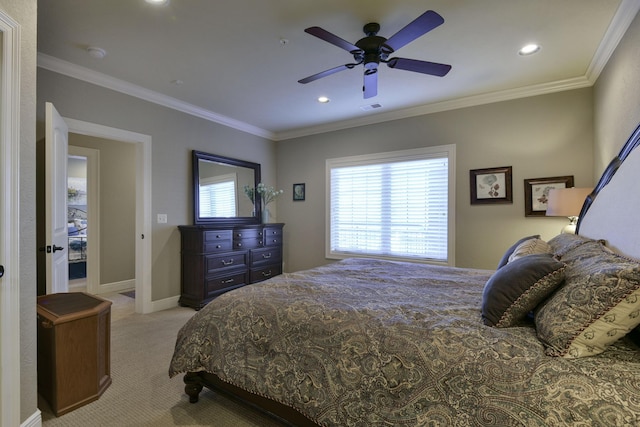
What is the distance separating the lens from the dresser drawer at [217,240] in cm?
376

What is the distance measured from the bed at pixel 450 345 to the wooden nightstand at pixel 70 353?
65cm

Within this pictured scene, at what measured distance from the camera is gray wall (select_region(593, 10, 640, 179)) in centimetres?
212

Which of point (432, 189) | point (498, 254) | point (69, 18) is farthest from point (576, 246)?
point (69, 18)

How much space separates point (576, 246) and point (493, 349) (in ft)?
3.79

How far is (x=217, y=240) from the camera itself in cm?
389

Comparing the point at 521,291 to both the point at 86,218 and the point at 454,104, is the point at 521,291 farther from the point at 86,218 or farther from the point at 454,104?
the point at 86,218

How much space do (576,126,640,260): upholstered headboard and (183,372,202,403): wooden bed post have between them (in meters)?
2.47

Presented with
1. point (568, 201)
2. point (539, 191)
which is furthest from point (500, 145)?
point (568, 201)

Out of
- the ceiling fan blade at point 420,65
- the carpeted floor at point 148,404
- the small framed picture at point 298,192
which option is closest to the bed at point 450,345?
the carpeted floor at point 148,404

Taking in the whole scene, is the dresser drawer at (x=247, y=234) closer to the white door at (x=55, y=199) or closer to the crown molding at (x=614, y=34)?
the white door at (x=55, y=199)

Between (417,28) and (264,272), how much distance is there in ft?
12.3

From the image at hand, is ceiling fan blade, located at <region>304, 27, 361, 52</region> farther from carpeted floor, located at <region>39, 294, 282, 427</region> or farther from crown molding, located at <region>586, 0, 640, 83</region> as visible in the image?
carpeted floor, located at <region>39, 294, 282, 427</region>

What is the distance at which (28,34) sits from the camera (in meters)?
1.56

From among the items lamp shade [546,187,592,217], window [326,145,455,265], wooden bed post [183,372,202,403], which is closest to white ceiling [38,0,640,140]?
window [326,145,455,265]
